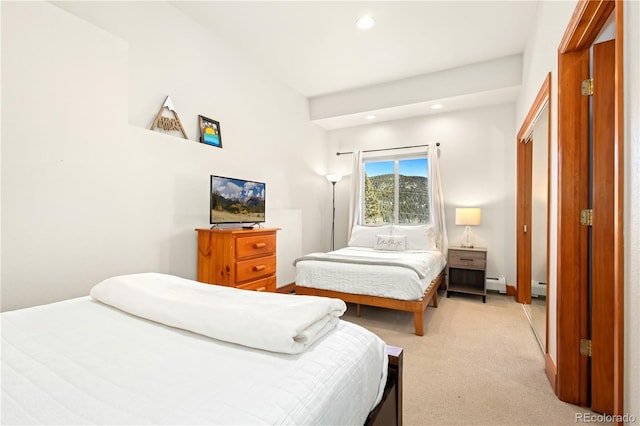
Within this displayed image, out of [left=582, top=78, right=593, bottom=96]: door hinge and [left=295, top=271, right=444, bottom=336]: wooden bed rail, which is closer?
[left=582, top=78, right=593, bottom=96]: door hinge

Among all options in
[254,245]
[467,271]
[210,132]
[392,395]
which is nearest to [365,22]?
[210,132]

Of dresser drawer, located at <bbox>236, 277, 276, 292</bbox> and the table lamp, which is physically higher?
the table lamp

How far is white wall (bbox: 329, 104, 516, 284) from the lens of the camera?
4215 millimetres

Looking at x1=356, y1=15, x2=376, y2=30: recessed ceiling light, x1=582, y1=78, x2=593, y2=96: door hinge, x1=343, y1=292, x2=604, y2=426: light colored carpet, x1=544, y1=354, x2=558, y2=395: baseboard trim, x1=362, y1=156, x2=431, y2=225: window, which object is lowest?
x1=343, y1=292, x2=604, y2=426: light colored carpet

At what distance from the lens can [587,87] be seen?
1.78 m

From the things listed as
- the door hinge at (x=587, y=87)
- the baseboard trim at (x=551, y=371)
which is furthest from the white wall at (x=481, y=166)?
the door hinge at (x=587, y=87)

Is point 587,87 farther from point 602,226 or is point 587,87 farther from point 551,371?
point 551,371

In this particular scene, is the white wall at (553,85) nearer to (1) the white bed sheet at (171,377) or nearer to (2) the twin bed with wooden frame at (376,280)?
(2) the twin bed with wooden frame at (376,280)

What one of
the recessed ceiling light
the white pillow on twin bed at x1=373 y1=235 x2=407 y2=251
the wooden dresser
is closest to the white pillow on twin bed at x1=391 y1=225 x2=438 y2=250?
the white pillow on twin bed at x1=373 y1=235 x2=407 y2=251

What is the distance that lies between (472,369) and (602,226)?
4.09ft

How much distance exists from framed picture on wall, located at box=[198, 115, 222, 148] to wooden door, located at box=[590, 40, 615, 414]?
2993 mm

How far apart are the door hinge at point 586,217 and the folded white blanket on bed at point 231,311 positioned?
5.23 feet

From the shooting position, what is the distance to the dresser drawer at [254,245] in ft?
8.69

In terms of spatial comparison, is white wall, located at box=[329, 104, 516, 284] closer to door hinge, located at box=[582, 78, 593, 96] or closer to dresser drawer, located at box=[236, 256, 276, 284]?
door hinge, located at box=[582, 78, 593, 96]
